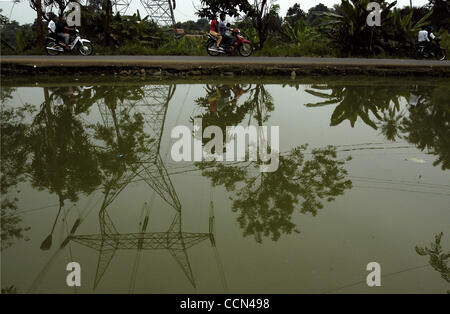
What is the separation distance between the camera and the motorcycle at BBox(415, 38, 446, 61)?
8.85 meters

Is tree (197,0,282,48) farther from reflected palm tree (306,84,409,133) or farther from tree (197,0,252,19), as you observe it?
reflected palm tree (306,84,409,133)

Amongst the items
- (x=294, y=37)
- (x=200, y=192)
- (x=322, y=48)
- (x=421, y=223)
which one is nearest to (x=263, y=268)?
(x=200, y=192)

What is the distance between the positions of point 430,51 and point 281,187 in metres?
8.79

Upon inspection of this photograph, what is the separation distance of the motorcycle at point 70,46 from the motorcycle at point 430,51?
8.15 m

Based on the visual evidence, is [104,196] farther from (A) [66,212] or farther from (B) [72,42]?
(B) [72,42]

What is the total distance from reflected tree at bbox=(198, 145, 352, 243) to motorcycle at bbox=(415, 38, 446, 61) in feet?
25.0

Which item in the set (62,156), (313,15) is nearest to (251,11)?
(62,156)

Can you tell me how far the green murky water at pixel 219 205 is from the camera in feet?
4.78

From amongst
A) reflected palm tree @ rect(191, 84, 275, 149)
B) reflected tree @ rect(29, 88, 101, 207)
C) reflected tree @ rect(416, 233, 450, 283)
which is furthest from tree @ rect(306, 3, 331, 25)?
reflected tree @ rect(416, 233, 450, 283)

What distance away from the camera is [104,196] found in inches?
83.7

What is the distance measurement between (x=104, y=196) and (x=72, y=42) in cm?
711

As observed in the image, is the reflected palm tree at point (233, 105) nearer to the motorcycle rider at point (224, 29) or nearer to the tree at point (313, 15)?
the motorcycle rider at point (224, 29)

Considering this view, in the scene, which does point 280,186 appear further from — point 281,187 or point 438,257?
point 438,257

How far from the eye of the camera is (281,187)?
2342 millimetres
